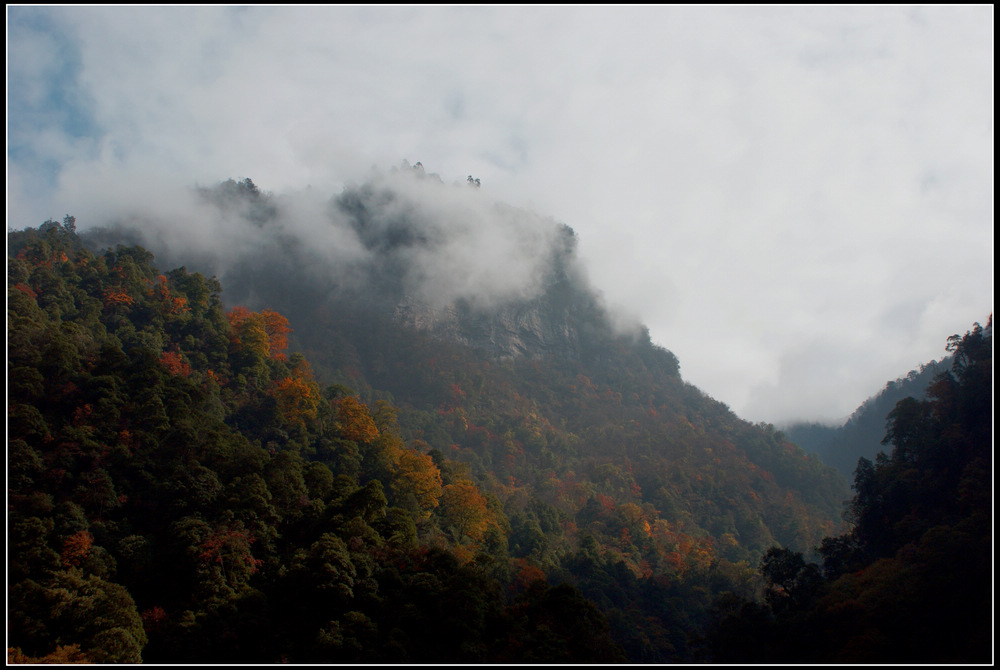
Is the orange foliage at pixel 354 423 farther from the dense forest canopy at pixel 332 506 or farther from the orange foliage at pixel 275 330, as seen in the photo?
the orange foliage at pixel 275 330

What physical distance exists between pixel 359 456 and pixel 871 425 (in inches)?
4815

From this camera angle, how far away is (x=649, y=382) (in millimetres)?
152875

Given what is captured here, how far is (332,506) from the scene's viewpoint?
38250 mm

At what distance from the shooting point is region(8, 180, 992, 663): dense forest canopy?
28.6m

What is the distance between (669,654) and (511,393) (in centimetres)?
8024

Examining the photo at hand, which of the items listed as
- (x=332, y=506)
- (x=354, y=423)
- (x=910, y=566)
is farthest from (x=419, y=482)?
(x=910, y=566)

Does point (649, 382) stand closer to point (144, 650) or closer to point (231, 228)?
point (231, 228)

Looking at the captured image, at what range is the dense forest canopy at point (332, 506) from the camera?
28.6m

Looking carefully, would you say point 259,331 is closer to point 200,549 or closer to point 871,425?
point 200,549

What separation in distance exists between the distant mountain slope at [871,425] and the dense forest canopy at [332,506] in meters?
22.5

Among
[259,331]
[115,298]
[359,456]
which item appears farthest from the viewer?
[259,331]

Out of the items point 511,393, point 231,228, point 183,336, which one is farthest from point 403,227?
point 183,336

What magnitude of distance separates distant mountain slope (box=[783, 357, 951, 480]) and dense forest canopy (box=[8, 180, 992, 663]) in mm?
22506

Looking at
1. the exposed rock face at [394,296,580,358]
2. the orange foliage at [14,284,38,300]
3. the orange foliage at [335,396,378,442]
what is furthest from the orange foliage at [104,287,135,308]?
the exposed rock face at [394,296,580,358]
